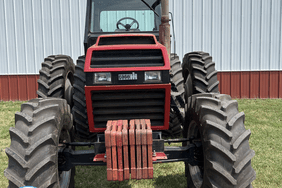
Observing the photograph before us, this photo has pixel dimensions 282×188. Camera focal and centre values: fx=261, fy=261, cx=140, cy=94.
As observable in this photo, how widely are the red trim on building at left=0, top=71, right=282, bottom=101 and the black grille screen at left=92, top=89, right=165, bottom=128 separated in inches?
261

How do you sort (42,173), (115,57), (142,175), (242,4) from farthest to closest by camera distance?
(242,4), (115,57), (142,175), (42,173)

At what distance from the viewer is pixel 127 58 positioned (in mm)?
2674

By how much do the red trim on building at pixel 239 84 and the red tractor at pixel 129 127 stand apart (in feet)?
19.7

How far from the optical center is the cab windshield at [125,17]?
4.18m

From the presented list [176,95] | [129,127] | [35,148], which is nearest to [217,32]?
[176,95]

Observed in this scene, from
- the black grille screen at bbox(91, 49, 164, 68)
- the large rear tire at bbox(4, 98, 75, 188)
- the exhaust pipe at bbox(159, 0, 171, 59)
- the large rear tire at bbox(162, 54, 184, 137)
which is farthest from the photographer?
the large rear tire at bbox(162, 54, 184, 137)

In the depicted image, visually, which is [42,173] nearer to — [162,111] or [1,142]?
[162,111]

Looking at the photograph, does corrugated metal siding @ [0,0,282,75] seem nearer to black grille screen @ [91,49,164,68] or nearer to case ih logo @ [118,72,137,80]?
black grille screen @ [91,49,164,68]

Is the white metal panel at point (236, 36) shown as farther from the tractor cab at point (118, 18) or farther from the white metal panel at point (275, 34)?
the tractor cab at point (118, 18)

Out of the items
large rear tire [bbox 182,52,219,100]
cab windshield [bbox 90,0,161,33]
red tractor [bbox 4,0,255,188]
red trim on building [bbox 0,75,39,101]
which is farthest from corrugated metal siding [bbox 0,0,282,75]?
red tractor [bbox 4,0,255,188]

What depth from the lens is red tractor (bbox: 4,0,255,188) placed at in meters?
2.25

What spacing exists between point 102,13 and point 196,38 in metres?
5.12

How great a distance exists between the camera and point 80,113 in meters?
3.63

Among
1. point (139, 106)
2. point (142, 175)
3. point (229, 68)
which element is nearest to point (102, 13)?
point (139, 106)
